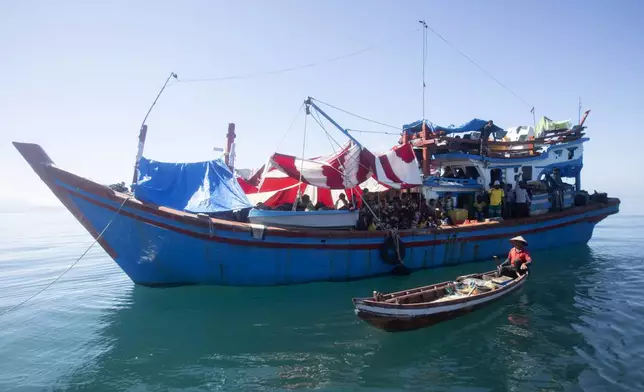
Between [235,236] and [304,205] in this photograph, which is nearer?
[235,236]

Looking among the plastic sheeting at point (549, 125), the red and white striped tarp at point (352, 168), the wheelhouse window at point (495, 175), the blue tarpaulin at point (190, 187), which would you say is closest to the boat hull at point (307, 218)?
the blue tarpaulin at point (190, 187)

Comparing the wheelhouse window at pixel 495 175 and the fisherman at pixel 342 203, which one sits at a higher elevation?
the wheelhouse window at pixel 495 175

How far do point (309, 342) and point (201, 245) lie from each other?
399cm

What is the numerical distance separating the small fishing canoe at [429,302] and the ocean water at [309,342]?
1.23ft

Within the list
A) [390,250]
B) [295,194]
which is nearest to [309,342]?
[390,250]

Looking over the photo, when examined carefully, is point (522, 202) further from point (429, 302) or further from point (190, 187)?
point (190, 187)

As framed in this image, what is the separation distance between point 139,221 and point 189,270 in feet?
6.05

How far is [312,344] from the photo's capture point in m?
7.43

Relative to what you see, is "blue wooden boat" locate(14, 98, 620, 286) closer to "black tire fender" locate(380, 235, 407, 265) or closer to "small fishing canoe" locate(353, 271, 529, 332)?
"black tire fender" locate(380, 235, 407, 265)

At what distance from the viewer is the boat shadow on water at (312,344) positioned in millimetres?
6258

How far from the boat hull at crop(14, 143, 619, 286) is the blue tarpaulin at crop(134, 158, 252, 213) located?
566mm

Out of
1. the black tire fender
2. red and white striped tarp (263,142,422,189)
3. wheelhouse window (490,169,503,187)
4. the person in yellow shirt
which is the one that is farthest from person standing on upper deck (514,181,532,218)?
the black tire fender

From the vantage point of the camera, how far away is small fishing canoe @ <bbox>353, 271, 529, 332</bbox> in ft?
23.7

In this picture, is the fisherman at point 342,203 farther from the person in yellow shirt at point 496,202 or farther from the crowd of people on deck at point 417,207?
Answer: the person in yellow shirt at point 496,202
